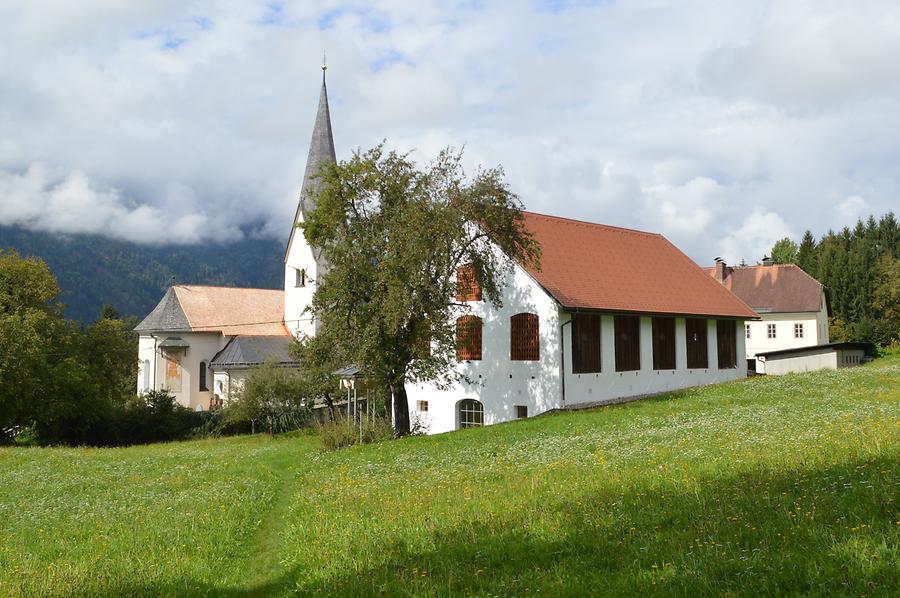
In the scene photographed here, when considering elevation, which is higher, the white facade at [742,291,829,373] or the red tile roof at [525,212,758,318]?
the red tile roof at [525,212,758,318]

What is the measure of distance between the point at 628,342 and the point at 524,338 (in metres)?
4.81

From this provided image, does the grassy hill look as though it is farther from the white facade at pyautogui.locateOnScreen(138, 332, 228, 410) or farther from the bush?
the white facade at pyautogui.locateOnScreen(138, 332, 228, 410)

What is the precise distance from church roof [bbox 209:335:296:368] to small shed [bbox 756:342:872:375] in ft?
99.5

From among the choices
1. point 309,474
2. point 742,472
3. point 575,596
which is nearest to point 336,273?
point 309,474

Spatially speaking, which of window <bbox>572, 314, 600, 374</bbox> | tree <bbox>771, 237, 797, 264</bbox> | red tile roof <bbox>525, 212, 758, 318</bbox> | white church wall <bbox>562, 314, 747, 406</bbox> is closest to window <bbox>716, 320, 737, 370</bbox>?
white church wall <bbox>562, 314, 747, 406</bbox>

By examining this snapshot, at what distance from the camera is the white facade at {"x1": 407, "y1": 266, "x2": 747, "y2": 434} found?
84.4ft

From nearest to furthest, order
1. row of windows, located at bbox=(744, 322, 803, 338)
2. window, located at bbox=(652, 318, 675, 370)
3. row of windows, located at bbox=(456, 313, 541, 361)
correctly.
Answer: row of windows, located at bbox=(456, 313, 541, 361), window, located at bbox=(652, 318, 675, 370), row of windows, located at bbox=(744, 322, 803, 338)

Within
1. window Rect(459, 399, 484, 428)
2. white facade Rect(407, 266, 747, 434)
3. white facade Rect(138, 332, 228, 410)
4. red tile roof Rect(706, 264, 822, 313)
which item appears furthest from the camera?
red tile roof Rect(706, 264, 822, 313)

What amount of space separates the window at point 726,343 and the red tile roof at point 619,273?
33.4 inches

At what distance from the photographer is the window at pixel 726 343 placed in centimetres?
3362

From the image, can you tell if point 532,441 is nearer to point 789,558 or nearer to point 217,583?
point 217,583

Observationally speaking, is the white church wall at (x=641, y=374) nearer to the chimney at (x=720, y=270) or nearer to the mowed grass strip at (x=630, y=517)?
the mowed grass strip at (x=630, y=517)

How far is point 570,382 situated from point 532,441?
31.3ft

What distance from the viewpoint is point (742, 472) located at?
30.5 ft
